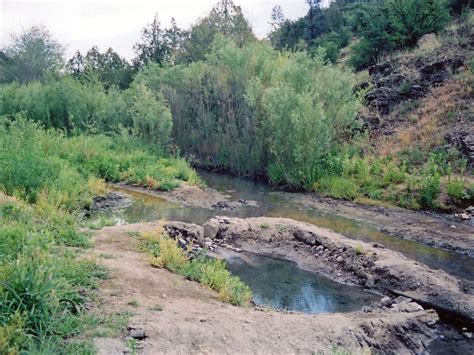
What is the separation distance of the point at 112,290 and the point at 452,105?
2054 cm

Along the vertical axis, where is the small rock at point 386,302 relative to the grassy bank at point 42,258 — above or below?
below

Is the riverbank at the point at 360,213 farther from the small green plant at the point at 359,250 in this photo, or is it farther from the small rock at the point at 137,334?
the small rock at the point at 137,334

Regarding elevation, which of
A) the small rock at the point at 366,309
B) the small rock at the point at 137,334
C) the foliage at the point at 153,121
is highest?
the foliage at the point at 153,121

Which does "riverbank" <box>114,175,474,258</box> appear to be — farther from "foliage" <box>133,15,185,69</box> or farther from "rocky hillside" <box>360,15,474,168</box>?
"foliage" <box>133,15,185,69</box>

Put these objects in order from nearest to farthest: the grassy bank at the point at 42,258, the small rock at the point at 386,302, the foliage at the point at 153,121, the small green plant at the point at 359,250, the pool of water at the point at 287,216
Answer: the grassy bank at the point at 42,258 → the small rock at the point at 386,302 → the small green plant at the point at 359,250 → the pool of water at the point at 287,216 → the foliage at the point at 153,121

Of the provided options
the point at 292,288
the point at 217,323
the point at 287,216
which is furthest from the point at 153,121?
the point at 217,323

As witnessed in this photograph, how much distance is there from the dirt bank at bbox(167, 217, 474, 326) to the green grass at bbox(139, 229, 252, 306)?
7.37 feet

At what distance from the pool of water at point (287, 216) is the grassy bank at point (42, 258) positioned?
200 cm

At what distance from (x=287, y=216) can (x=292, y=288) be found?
6240 mm

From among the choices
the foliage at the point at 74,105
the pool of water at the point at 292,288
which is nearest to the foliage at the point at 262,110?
the foliage at the point at 74,105

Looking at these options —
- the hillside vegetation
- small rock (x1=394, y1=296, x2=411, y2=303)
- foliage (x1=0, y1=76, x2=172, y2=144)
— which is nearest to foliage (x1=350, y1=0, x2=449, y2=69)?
the hillside vegetation

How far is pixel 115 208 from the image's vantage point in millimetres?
15664

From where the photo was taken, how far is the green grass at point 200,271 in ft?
25.5

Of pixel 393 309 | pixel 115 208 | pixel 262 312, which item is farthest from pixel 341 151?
pixel 262 312
